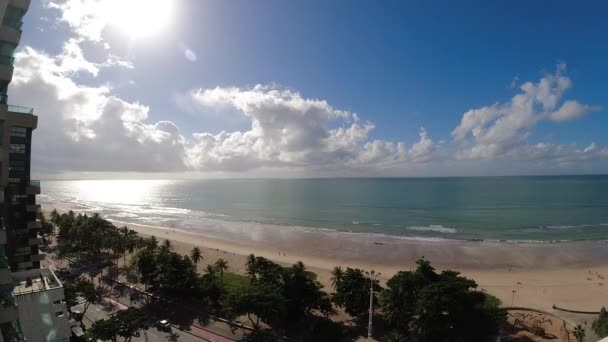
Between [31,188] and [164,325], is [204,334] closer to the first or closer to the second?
[164,325]

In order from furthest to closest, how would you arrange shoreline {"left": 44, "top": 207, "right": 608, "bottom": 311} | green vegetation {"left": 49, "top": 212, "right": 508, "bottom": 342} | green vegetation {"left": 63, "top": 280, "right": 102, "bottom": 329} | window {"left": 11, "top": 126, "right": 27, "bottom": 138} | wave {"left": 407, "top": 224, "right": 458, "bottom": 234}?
wave {"left": 407, "top": 224, "right": 458, "bottom": 234} → shoreline {"left": 44, "top": 207, "right": 608, "bottom": 311} → green vegetation {"left": 63, "top": 280, "right": 102, "bottom": 329} → green vegetation {"left": 49, "top": 212, "right": 508, "bottom": 342} → window {"left": 11, "top": 126, "right": 27, "bottom": 138}

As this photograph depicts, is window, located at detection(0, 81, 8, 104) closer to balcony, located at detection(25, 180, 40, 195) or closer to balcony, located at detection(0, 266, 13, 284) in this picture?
balcony, located at detection(0, 266, 13, 284)

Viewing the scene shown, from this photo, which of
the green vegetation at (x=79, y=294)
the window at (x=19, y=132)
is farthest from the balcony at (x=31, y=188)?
the green vegetation at (x=79, y=294)

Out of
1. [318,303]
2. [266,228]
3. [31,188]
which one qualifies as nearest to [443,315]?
[318,303]

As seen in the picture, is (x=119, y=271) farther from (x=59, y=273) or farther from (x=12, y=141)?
(x=12, y=141)

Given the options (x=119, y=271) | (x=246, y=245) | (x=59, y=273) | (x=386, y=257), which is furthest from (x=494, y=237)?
(x=59, y=273)

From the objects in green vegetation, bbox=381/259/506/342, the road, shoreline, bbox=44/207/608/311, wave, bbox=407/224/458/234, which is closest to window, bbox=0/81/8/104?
the road
